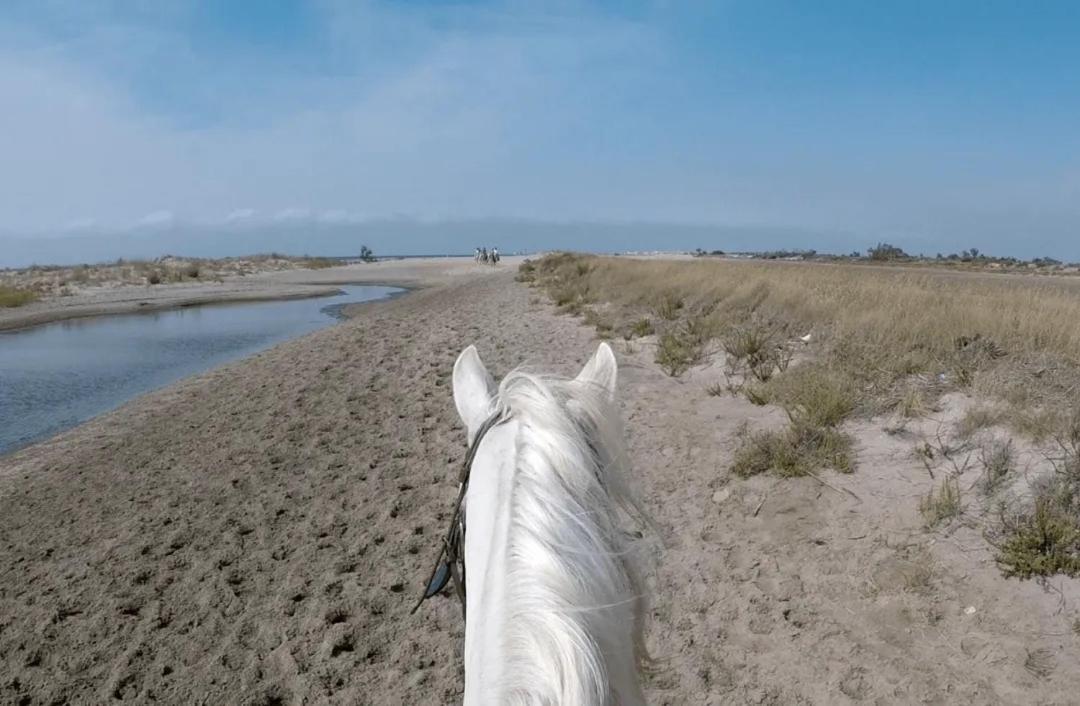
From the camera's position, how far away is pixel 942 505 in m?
3.80

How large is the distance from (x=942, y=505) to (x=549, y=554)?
3644 mm

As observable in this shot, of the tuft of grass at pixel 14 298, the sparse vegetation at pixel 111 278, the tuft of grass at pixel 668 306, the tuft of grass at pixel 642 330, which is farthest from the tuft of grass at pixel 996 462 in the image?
the sparse vegetation at pixel 111 278

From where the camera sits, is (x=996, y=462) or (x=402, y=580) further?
(x=402, y=580)

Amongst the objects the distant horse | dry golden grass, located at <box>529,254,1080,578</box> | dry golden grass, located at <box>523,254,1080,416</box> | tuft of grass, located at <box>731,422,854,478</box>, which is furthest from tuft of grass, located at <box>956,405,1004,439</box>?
the distant horse

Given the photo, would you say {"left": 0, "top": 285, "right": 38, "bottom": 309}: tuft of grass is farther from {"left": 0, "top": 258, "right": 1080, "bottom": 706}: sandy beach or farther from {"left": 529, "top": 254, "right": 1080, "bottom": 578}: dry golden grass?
{"left": 529, "top": 254, "right": 1080, "bottom": 578}: dry golden grass

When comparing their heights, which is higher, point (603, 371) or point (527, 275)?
point (527, 275)

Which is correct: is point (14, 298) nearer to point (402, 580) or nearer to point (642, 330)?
point (642, 330)

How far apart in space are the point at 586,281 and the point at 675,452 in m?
15.1

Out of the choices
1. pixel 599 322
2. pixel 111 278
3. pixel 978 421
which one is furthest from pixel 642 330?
pixel 111 278

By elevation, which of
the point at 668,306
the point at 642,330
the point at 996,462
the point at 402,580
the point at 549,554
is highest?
the point at 549,554

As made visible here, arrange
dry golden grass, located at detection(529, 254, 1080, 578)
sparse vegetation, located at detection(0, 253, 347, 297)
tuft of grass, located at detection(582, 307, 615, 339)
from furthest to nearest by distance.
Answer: sparse vegetation, located at detection(0, 253, 347, 297), tuft of grass, located at detection(582, 307, 615, 339), dry golden grass, located at detection(529, 254, 1080, 578)

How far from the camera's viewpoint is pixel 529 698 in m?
0.94

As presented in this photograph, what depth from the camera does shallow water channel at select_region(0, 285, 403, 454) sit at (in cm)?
928

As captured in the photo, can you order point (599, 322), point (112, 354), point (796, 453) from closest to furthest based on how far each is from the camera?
1. point (796, 453)
2. point (599, 322)
3. point (112, 354)
